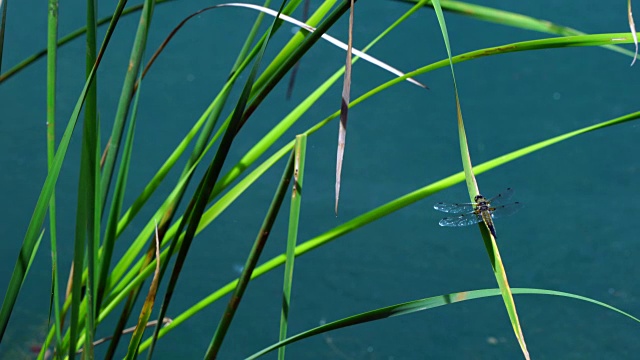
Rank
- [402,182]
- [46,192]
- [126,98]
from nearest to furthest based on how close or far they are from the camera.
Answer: [46,192] < [126,98] < [402,182]

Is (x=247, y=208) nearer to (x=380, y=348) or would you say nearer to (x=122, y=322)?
(x=380, y=348)

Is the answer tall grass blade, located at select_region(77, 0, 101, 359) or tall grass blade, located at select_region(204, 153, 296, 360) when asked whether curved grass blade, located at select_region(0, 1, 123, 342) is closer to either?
tall grass blade, located at select_region(77, 0, 101, 359)

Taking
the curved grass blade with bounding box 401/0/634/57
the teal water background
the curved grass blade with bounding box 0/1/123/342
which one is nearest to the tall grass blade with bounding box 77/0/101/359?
the curved grass blade with bounding box 0/1/123/342

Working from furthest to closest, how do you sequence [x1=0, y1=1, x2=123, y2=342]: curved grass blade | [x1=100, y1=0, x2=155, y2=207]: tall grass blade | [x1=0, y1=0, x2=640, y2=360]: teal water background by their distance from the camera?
[x1=0, y1=0, x2=640, y2=360]: teal water background < [x1=100, y1=0, x2=155, y2=207]: tall grass blade < [x1=0, y1=1, x2=123, y2=342]: curved grass blade

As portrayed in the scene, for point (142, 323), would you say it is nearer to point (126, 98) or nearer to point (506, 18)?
point (126, 98)

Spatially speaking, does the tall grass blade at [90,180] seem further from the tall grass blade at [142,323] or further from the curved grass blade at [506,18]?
the curved grass blade at [506,18]

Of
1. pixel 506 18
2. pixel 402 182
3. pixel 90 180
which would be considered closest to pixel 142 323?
pixel 90 180

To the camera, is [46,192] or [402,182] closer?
[46,192]

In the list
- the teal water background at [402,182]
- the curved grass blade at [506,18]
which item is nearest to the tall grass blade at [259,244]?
Result: the curved grass blade at [506,18]
